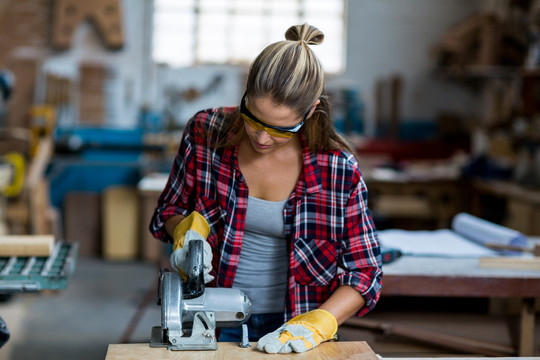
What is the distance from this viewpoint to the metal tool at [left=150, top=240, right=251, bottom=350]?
1488 mm

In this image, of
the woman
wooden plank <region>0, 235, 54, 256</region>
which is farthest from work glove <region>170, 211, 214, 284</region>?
wooden plank <region>0, 235, 54, 256</region>

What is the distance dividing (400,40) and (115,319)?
4459mm

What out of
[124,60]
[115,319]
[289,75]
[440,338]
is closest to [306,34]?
[289,75]

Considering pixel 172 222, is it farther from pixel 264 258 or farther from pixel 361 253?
pixel 361 253

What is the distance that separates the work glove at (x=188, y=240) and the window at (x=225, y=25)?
554 centimetres

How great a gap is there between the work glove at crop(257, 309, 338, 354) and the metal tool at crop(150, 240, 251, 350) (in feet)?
0.31

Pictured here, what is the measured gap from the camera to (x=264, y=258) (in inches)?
71.9

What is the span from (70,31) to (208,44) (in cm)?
143

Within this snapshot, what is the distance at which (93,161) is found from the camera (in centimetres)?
643

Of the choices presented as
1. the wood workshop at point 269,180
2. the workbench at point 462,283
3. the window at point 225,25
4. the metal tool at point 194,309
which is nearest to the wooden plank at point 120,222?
the wood workshop at point 269,180

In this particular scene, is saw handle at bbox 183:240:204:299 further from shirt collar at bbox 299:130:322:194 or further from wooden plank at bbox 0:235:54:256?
wooden plank at bbox 0:235:54:256

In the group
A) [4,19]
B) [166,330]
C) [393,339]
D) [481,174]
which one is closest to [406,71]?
[481,174]

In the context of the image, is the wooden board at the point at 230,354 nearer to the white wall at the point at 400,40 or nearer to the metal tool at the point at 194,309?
the metal tool at the point at 194,309

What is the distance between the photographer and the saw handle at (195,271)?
4.91 ft
